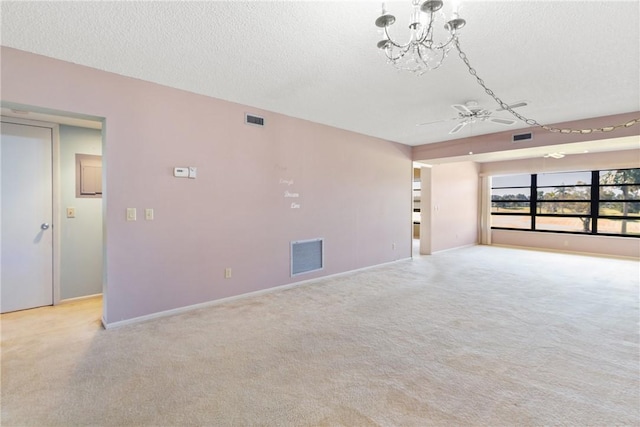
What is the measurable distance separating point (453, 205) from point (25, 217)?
28.9 ft

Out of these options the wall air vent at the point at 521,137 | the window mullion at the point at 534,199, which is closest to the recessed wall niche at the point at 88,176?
the wall air vent at the point at 521,137

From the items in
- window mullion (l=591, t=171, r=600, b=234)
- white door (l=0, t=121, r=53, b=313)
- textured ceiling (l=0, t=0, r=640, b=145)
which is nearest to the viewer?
textured ceiling (l=0, t=0, r=640, b=145)

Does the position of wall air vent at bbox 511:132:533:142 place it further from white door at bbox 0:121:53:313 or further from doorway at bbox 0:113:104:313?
white door at bbox 0:121:53:313

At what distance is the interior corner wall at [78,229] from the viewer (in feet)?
12.7

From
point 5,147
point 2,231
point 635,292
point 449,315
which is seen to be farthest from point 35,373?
point 635,292

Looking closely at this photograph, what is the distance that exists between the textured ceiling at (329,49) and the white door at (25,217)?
155cm

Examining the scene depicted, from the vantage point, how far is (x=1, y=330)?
2.96 m

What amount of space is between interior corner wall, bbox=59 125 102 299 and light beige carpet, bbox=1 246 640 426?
0.58 meters

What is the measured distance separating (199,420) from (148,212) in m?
2.28

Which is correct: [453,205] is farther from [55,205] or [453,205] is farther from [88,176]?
[55,205]

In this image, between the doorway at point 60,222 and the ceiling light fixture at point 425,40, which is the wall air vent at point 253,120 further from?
the ceiling light fixture at point 425,40

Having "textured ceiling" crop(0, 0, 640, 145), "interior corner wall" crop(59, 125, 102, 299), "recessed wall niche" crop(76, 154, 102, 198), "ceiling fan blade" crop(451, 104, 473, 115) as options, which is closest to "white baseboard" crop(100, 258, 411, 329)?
"interior corner wall" crop(59, 125, 102, 299)

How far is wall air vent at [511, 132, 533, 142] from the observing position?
17.0ft

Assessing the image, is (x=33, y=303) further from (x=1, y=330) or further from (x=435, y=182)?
(x=435, y=182)
